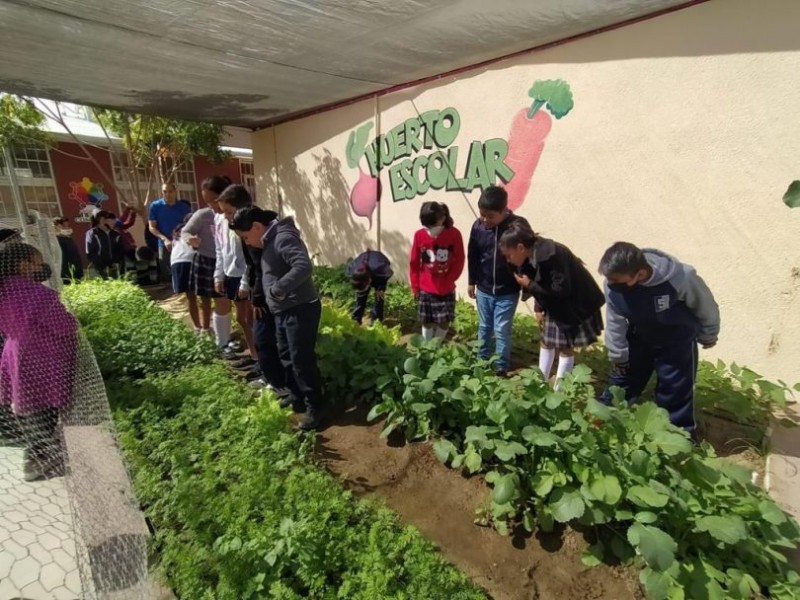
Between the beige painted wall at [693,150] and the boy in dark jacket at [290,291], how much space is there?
318cm

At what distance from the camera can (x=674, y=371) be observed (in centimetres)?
277

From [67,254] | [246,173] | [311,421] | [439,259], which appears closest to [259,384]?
[311,421]

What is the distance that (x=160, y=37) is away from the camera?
430 cm

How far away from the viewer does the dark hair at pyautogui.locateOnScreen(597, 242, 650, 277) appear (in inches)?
97.9

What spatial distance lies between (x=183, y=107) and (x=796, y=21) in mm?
8548

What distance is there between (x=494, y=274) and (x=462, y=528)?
211 centimetres

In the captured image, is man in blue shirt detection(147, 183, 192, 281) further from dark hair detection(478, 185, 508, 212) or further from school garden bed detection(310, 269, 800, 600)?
school garden bed detection(310, 269, 800, 600)

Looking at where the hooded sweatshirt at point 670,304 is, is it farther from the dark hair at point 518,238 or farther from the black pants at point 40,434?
the black pants at point 40,434

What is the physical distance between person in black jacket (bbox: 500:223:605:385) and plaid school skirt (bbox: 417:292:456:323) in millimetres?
952

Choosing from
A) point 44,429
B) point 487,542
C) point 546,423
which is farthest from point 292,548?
point 44,429

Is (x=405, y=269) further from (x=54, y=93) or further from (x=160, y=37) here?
(x=54, y=93)

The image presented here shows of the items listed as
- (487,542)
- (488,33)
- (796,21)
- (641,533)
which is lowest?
(487,542)

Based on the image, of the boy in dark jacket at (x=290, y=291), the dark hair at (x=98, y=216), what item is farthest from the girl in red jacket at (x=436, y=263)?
the dark hair at (x=98, y=216)

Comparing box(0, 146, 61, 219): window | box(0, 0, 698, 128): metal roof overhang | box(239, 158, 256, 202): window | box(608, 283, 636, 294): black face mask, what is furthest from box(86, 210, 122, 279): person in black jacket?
box(239, 158, 256, 202): window
